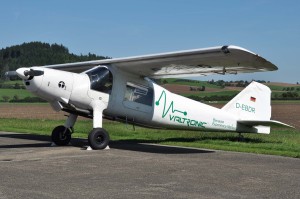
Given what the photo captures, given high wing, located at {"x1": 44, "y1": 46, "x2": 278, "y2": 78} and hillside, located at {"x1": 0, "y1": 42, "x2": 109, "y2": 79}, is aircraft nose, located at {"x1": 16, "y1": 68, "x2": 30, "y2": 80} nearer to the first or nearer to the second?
high wing, located at {"x1": 44, "y1": 46, "x2": 278, "y2": 78}

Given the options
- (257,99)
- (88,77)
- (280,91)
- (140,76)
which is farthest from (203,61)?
(280,91)

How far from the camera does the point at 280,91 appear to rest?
291 feet

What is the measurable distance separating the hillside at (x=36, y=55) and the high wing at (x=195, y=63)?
5652 inches

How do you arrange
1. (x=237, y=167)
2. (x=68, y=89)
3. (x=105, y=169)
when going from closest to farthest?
(x=105, y=169) < (x=237, y=167) < (x=68, y=89)

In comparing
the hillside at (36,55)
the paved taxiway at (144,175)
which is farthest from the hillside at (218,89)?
the hillside at (36,55)

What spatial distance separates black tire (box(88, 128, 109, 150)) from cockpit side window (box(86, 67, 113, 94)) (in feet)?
4.11

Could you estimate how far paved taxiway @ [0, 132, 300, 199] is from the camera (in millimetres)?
6062

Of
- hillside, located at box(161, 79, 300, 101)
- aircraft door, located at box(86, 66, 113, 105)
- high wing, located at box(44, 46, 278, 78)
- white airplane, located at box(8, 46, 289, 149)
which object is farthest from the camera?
hillside, located at box(161, 79, 300, 101)

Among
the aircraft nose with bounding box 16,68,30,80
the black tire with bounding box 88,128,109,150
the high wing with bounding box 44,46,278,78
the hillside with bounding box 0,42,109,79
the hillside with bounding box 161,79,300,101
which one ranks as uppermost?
the hillside with bounding box 0,42,109,79

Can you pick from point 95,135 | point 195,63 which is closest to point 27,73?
point 95,135

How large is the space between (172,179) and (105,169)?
1.62 m

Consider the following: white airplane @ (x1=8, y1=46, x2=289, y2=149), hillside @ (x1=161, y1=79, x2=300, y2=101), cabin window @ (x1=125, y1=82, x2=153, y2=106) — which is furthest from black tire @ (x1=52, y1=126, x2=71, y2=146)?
hillside @ (x1=161, y1=79, x2=300, y2=101)

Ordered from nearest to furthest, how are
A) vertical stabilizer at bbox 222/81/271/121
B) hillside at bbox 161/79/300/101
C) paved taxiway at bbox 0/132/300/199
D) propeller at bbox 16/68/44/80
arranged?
paved taxiway at bbox 0/132/300/199 → propeller at bbox 16/68/44/80 → vertical stabilizer at bbox 222/81/271/121 → hillside at bbox 161/79/300/101

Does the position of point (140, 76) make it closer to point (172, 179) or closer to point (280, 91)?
point (172, 179)
